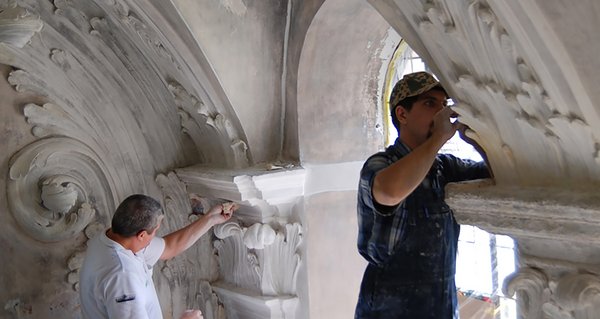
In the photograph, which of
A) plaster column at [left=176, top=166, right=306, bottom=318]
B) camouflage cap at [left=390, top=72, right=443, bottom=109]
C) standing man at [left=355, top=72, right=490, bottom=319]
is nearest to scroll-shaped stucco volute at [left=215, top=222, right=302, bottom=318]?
plaster column at [left=176, top=166, right=306, bottom=318]

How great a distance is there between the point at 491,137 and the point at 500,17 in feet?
0.94

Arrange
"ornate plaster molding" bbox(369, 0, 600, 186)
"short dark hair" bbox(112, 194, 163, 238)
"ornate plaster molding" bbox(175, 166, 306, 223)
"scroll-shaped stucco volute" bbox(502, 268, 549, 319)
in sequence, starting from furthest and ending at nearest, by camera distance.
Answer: "ornate plaster molding" bbox(175, 166, 306, 223)
"short dark hair" bbox(112, 194, 163, 238)
"scroll-shaped stucco volute" bbox(502, 268, 549, 319)
"ornate plaster molding" bbox(369, 0, 600, 186)

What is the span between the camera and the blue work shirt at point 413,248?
1666 millimetres

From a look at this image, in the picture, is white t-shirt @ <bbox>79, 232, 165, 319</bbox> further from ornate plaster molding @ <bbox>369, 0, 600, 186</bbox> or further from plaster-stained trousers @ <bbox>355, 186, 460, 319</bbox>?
ornate plaster molding @ <bbox>369, 0, 600, 186</bbox>

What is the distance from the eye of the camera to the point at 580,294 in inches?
52.2

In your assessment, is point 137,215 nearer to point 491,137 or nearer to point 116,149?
point 116,149

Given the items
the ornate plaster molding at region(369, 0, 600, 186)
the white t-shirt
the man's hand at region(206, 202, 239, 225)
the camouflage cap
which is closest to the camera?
the ornate plaster molding at region(369, 0, 600, 186)

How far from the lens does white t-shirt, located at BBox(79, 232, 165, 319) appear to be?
2221 mm

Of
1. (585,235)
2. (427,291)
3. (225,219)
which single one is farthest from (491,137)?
(225,219)

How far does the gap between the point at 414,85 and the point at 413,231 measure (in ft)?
1.17

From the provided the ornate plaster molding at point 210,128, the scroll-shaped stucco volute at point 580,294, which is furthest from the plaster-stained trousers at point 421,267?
the ornate plaster molding at point 210,128

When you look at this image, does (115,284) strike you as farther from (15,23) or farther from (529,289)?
(529,289)

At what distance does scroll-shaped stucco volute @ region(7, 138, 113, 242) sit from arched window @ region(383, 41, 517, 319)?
1.30 m

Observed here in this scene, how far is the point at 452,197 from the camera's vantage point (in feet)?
4.79
